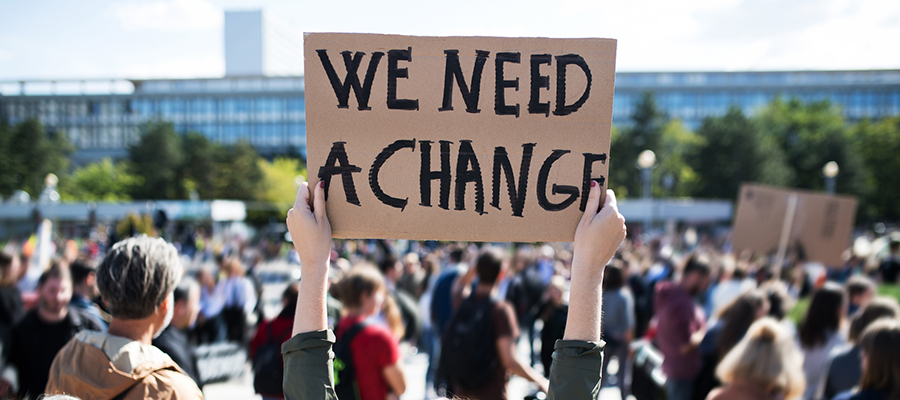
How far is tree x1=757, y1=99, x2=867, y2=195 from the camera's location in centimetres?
4734

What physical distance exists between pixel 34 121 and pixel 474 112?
6577cm

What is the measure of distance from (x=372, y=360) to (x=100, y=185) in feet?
243

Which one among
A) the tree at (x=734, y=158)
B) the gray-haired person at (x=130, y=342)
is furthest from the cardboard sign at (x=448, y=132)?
the tree at (x=734, y=158)

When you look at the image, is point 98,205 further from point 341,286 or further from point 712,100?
point 712,100

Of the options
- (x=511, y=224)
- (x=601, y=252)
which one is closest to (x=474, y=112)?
(x=511, y=224)

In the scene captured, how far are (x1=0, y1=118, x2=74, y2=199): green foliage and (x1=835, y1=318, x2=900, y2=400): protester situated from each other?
63.0 m

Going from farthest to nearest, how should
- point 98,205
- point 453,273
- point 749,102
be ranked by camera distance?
point 749,102 < point 98,205 < point 453,273

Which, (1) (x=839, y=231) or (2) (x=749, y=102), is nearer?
(1) (x=839, y=231)

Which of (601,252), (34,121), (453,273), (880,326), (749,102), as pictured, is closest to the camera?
(601,252)

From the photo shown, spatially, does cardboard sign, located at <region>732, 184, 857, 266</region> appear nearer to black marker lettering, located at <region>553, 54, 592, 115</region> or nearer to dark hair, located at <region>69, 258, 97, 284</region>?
black marker lettering, located at <region>553, 54, 592, 115</region>

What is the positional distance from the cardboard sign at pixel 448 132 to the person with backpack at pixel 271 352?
5.41 ft

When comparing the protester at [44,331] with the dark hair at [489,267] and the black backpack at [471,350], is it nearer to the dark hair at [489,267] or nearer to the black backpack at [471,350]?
the black backpack at [471,350]

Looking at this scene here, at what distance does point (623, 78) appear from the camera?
86250mm

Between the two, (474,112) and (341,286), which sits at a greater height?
(474,112)
